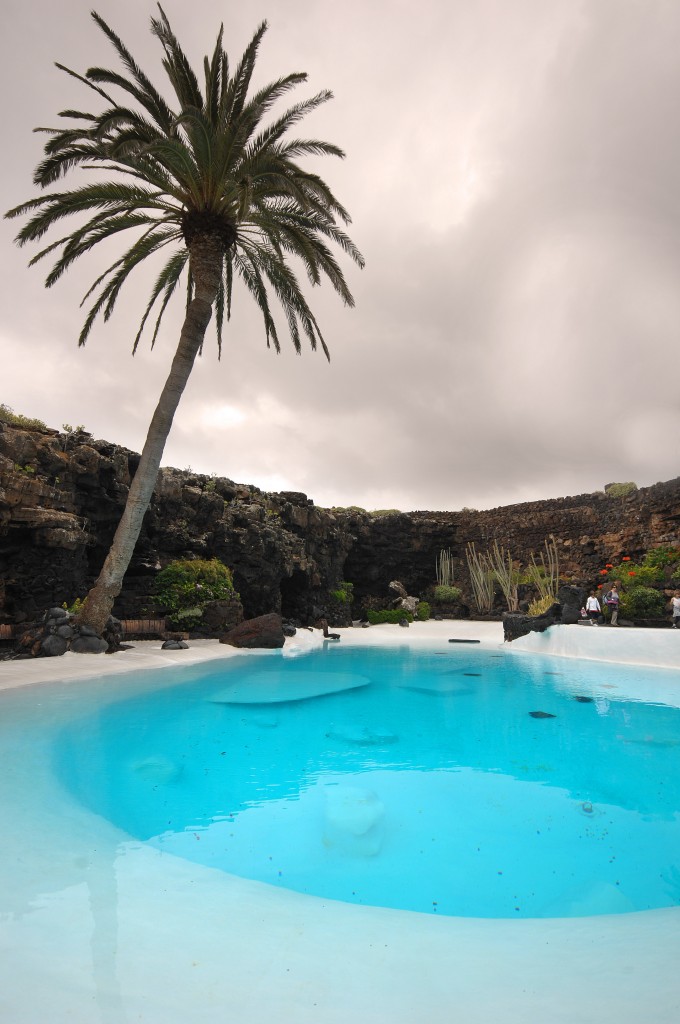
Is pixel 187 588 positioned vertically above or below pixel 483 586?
below

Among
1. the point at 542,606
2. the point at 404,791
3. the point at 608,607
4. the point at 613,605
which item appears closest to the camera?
the point at 404,791

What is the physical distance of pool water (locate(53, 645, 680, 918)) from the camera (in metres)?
3.11

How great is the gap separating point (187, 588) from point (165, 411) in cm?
660

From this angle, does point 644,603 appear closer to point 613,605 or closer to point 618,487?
point 613,605

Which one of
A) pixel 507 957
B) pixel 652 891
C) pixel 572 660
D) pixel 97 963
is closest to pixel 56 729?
pixel 97 963

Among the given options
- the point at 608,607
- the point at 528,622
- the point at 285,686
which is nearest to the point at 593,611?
the point at 608,607

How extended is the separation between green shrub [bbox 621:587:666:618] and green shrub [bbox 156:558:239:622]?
12.5m

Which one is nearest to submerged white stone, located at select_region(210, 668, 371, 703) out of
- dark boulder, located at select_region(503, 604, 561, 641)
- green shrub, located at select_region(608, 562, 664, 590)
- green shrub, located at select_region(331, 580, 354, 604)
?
dark boulder, located at select_region(503, 604, 561, 641)

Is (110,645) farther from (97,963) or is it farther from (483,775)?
(97,963)

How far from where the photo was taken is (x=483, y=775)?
5.05 metres

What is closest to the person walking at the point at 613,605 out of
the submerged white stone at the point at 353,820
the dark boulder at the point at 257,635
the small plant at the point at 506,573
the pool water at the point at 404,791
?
A: the pool water at the point at 404,791

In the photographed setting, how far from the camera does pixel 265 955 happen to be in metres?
2.15

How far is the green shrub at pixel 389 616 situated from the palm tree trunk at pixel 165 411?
17.2 m

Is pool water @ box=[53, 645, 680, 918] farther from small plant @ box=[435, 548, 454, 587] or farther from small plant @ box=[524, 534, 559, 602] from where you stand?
small plant @ box=[435, 548, 454, 587]
